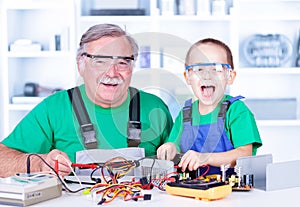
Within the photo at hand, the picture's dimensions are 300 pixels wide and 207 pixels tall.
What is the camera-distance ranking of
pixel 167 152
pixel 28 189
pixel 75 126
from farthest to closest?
pixel 75 126 < pixel 167 152 < pixel 28 189

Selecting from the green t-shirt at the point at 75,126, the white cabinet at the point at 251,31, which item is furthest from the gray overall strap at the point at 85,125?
the white cabinet at the point at 251,31

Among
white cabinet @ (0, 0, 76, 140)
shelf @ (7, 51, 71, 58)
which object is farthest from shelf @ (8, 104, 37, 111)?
shelf @ (7, 51, 71, 58)

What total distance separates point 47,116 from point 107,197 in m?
0.74

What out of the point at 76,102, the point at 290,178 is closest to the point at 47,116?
the point at 76,102

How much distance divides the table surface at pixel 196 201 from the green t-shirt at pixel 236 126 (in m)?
0.36

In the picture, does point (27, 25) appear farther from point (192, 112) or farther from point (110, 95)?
point (192, 112)

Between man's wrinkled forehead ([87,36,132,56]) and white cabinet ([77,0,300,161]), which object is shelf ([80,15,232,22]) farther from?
man's wrinkled forehead ([87,36,132,56])

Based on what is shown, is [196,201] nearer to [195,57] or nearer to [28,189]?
[28,189]

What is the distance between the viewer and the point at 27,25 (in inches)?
167

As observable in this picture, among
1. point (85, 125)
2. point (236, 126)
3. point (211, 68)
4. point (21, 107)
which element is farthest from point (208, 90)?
point (21, 107)

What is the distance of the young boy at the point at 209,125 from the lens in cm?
184

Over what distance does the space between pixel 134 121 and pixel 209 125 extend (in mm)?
291

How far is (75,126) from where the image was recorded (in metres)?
2.07

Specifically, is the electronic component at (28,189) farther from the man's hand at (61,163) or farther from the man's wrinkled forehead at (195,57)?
the man's wrinkled forehead at (195,57)
